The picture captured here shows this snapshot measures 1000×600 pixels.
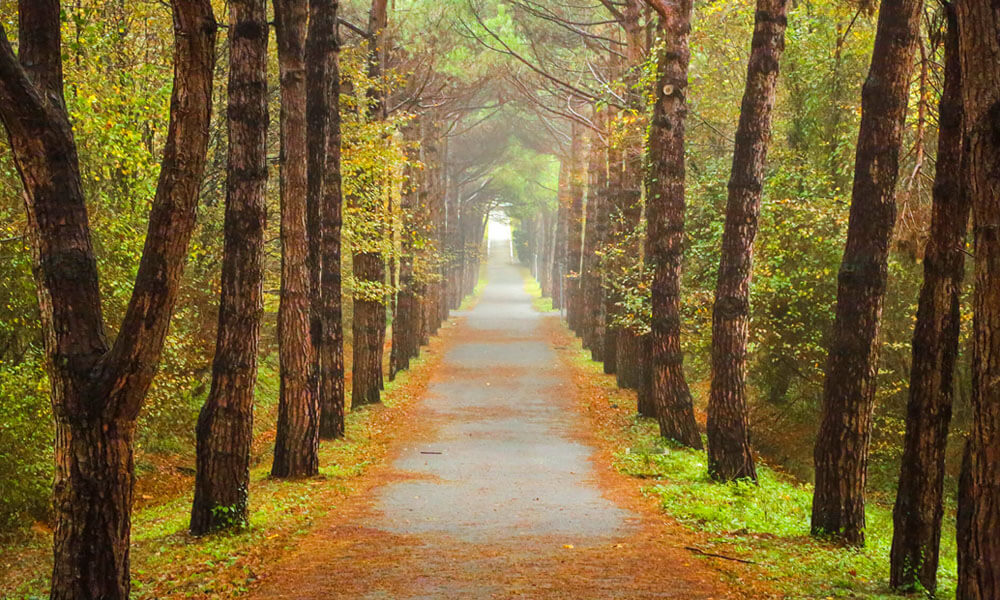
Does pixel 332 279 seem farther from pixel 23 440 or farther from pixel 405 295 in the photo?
pixel 405 295

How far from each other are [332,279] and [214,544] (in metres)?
8.00

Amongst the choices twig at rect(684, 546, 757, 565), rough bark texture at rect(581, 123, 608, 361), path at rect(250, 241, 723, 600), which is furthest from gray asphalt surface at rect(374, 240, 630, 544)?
rough bark texture at rect(581, 123, 608, 361)

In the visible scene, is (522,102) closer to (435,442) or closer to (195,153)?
(435,442)

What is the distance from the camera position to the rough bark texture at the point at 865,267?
29.2 ft

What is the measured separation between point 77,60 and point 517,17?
1769cm

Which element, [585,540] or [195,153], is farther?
[585,540]

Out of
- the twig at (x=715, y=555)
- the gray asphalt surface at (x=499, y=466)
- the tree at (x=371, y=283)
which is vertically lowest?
the gray asphalt surface at (x=499, y=466)

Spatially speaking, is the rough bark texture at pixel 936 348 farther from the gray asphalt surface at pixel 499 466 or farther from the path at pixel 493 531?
the gray asphalt surface at pixel 499 466

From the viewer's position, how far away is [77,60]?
38.4ft

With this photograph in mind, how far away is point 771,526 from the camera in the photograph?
10258mm

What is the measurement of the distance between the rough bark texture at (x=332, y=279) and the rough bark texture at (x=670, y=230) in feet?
18.7

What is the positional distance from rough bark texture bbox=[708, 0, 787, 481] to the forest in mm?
35

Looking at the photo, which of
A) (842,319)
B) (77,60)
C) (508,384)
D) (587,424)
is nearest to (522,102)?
(508,384)

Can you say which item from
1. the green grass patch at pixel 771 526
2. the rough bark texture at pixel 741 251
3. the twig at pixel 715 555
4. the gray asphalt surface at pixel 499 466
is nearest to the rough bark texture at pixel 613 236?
the gray asphalt surface at pixel 499 466
